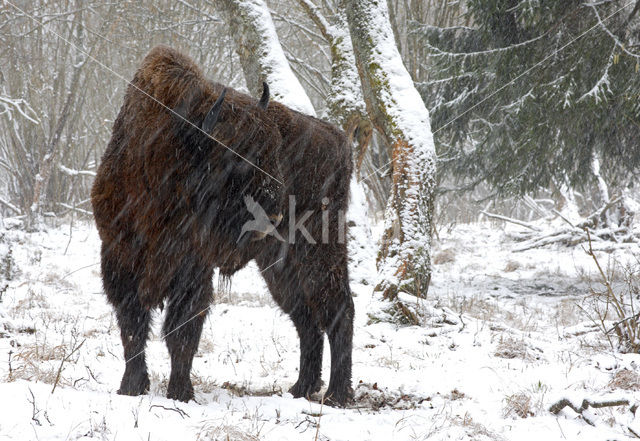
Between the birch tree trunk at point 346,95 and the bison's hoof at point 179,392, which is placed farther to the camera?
the birch tree trunk at point 346,95

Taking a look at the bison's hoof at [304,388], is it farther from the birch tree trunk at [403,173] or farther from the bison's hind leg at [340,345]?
the birch tree trunk at [403,173]

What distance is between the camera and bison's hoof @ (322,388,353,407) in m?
3.68

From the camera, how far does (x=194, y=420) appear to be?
2.60 metres

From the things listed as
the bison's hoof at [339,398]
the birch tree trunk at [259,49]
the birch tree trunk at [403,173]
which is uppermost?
the birch tree trunk at [259,49]

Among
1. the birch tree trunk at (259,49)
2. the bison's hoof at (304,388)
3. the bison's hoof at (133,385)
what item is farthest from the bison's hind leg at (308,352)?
the birch tree trunk at (259,49)

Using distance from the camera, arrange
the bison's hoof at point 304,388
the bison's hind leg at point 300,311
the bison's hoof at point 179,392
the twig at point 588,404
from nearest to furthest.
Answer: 1. the twig at point 588,404
2. the bison's hoof at point 179,392
3. the bison's hoof at point 304,388
4. the bison's hind leg at point 300,311

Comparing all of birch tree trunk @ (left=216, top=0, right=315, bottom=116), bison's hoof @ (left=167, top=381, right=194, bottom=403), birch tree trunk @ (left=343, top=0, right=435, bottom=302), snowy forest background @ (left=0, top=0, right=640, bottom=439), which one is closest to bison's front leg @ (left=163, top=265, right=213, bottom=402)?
bison's hoof @ (left=167, top=381, right=194, bottom=403)

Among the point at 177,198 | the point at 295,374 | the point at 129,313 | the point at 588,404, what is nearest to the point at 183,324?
the point at 129,313

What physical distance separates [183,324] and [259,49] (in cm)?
508

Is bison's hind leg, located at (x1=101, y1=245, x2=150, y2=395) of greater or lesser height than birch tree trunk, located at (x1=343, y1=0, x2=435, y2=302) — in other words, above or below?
below

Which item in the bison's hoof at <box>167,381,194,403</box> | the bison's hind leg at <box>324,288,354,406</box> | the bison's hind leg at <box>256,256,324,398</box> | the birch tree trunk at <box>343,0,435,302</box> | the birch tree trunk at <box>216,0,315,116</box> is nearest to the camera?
the bison's hoof at <box>167,381,194,403</box>

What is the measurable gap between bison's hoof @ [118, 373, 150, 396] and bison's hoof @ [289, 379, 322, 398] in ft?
3.64

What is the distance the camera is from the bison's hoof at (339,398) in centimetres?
368

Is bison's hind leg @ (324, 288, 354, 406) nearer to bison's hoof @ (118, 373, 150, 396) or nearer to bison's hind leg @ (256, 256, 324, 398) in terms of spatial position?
bison's hind leg @ (256, 256, 324, 398)
